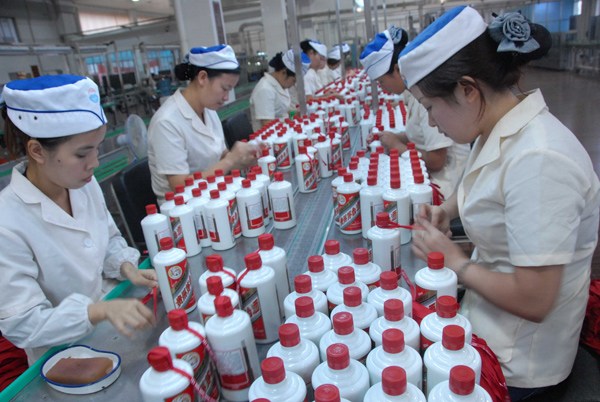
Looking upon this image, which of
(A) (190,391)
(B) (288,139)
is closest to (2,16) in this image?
(B) (288,139)

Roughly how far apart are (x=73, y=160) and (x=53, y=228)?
233 mm

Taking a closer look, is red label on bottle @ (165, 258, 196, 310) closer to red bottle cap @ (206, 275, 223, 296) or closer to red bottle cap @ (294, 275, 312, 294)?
red bottle cap @ (206, 275, 223, 296)

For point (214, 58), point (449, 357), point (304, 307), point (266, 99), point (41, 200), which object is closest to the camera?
point (449, 357)

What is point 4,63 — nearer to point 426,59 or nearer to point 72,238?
point 72,238

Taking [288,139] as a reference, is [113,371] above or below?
below

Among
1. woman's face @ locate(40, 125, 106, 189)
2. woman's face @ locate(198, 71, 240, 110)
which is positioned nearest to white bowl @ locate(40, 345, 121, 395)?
woman's face @ locate(40, 125, 106, 189)

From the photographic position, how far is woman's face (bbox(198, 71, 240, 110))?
232 cm

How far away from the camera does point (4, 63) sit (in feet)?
37.9

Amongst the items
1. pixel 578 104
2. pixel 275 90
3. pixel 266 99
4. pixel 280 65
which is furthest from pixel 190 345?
pixel 578 104

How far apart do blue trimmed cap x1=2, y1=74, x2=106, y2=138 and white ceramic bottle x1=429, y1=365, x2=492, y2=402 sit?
1161 mm

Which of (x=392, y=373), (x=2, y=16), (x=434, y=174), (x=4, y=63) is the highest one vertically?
(x=2, y=16)

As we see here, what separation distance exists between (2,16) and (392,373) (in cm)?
1466

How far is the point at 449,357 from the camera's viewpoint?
73 cm

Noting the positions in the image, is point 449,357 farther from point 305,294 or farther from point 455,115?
point 455,115
